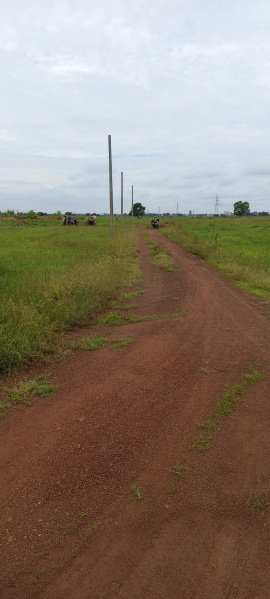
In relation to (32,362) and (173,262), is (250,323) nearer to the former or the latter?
(32,362)

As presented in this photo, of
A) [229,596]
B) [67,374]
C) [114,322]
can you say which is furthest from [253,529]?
[114,322]

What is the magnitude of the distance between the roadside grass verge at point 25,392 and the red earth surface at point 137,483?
13cm

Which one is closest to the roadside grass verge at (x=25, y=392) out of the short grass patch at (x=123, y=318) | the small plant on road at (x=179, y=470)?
the small plant on road at (x=179, y=470)

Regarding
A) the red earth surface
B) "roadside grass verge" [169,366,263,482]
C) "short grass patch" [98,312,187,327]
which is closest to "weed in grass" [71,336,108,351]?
the red earth surface

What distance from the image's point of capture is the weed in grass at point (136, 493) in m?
2.76

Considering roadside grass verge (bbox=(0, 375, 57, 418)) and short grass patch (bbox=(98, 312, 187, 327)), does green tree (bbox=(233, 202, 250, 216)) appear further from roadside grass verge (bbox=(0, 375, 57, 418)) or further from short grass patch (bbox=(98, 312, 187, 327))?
roadside grass verge (bbox=(0, 375, 57, 418))

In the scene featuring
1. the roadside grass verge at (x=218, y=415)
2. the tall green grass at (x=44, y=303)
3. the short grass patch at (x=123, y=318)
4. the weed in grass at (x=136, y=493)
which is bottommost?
the weed in grass at (x=136, y=493)

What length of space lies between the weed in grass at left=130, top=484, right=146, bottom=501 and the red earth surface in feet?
0.03

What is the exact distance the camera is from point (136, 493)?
2811 millimetres

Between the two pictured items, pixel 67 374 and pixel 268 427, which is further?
pixel 67 374

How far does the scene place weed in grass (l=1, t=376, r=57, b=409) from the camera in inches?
162

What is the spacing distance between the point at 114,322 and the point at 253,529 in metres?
4.70

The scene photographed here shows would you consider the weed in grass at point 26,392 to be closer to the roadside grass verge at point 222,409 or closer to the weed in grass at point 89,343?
the weed in grass at point 89,343

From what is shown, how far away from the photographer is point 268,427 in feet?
12.0
